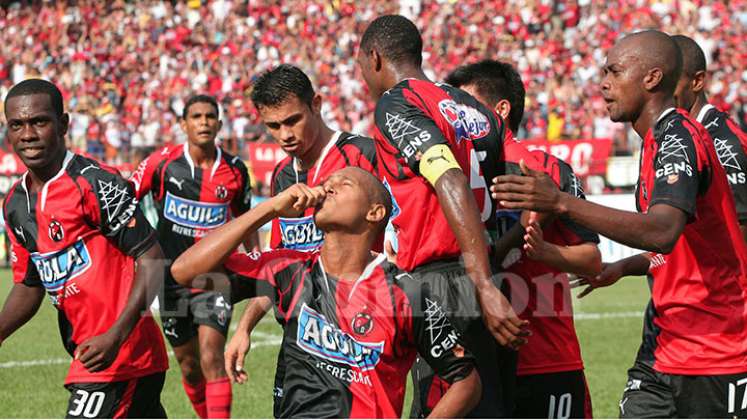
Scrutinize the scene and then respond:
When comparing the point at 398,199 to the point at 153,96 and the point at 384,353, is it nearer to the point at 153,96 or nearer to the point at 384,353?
the point at 384,353

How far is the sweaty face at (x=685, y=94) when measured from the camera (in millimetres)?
5977

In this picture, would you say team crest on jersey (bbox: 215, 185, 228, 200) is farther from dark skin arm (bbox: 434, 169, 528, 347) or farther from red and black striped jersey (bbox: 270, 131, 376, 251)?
dark skin arm (bbox: 434, 169, 528, 347)

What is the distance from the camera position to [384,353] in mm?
4438

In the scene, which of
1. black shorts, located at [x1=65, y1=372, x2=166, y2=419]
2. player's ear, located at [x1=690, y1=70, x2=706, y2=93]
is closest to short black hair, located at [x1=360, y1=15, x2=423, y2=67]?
player's ear, located at [x1=690, y1=70, x2=706, y2=93]

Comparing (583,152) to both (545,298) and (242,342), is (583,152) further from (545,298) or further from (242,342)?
(242,342)

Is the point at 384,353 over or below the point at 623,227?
below

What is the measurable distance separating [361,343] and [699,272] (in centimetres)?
166

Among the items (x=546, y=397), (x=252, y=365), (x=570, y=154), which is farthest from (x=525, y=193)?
(x=570, y=154)

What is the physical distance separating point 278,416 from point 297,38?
30.2 m

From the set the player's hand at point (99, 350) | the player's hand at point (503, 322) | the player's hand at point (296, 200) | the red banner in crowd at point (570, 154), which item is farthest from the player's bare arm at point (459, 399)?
the red banner in crowd at point (570, 154)

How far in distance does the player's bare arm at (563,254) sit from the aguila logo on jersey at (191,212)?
514 centimetres

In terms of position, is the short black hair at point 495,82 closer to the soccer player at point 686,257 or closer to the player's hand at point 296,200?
the soccer player at point 686,257

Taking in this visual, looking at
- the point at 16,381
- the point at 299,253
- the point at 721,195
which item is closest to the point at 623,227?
the point at 721,195

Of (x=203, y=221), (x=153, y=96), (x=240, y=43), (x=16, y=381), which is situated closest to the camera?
(x=203, y=221)
